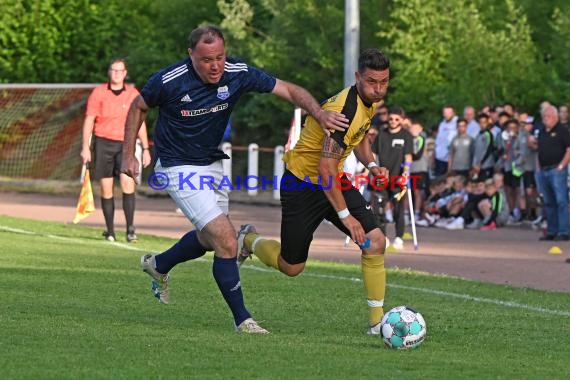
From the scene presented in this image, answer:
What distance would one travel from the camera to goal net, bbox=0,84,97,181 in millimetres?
33406

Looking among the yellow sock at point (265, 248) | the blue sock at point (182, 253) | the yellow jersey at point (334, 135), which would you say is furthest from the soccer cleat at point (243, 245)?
the yellow jersey at point (334, 135)

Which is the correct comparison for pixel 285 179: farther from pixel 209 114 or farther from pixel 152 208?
pixel 152 208

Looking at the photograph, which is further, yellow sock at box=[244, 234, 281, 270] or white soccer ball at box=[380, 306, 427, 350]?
yellow sock at box=[244, 234, 281, 270]

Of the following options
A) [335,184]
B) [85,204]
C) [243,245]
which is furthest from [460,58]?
[335,184]

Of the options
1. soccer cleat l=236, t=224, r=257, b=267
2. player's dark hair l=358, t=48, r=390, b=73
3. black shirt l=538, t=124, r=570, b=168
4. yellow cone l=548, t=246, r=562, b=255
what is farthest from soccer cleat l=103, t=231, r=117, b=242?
player's dark hair l=358, t=48, r=390, b=73

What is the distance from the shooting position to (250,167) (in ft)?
117

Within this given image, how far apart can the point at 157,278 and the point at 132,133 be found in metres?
1.42

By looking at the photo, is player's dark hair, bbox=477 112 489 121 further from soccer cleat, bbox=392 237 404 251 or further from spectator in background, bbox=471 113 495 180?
soccer cleat, bbox=392 237 404 251

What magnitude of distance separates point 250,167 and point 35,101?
5605mm

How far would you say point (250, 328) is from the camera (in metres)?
9.89

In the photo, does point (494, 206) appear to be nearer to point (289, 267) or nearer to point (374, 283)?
point (289, 267)

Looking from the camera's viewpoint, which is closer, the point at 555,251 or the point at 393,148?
the point at 555,251

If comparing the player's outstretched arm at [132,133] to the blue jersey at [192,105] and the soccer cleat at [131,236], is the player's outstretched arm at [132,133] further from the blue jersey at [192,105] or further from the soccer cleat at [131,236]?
the soccer cleat at [131,236]

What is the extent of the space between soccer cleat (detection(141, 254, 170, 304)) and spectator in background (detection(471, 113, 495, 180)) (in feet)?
50.7
